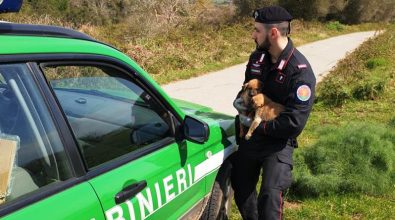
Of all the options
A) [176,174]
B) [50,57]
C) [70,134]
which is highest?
[50,57]

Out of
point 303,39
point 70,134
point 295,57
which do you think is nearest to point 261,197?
point 295,57

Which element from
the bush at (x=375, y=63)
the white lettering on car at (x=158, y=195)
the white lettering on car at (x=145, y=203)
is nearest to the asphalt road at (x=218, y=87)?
the bush at (x=375, y=63)

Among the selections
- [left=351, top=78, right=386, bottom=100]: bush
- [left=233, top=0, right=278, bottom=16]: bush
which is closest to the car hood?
[left=351, top=78, right=386, bottom=100]: bush

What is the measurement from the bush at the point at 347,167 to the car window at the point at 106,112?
8.36 ft

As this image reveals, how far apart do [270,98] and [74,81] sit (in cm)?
148

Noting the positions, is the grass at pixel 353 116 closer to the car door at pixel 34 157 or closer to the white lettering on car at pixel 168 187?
the white lettering on car at pixel 168 187

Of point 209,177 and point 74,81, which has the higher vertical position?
point 74,81

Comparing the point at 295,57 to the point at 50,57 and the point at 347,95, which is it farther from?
the point at 347,95

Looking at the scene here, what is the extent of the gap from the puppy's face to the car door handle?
136 cm

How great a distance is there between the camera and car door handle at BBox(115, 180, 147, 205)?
208 cm

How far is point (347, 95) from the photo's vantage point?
912 centimetres

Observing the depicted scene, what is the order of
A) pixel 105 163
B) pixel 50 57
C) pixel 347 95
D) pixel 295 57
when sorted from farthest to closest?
pixel 347 95
pixel 295 57
pixel 105 163
pixel 50 57

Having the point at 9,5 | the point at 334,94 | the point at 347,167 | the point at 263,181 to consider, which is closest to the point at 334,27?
the point at 334,94

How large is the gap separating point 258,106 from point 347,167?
6.73 ft
